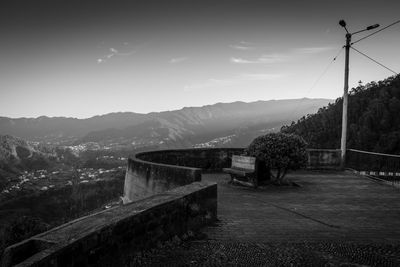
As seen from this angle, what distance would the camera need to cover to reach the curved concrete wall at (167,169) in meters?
8.45

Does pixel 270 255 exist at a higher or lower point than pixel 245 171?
lower

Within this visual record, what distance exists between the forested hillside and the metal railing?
47360mm

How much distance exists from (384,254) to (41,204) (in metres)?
122

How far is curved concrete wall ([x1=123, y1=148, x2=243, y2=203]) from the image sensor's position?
845 centimetres

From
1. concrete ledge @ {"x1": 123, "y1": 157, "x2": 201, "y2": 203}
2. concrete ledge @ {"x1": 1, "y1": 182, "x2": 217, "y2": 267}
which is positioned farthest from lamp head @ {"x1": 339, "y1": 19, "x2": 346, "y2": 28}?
concrete ledge @ {"x1": 1, "y1": 182, "x2": 217, "y2": 267}

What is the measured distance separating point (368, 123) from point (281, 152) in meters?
68.6

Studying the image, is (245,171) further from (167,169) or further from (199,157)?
(199,157)

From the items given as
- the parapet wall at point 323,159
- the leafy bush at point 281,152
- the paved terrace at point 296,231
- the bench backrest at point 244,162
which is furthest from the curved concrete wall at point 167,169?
the parapet wall at point 323,159

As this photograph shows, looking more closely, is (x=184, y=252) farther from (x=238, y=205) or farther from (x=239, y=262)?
(x=238, y=205)

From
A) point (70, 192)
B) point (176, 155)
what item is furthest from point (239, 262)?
point (70, 192)

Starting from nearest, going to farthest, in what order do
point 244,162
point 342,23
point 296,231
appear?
point 296,231 < point 244,162 < point 342,23

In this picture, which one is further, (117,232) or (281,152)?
(281,152)

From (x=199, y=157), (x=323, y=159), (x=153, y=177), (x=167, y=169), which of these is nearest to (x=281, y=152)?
(x=167, y=169)

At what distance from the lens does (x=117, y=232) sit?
402 cm
